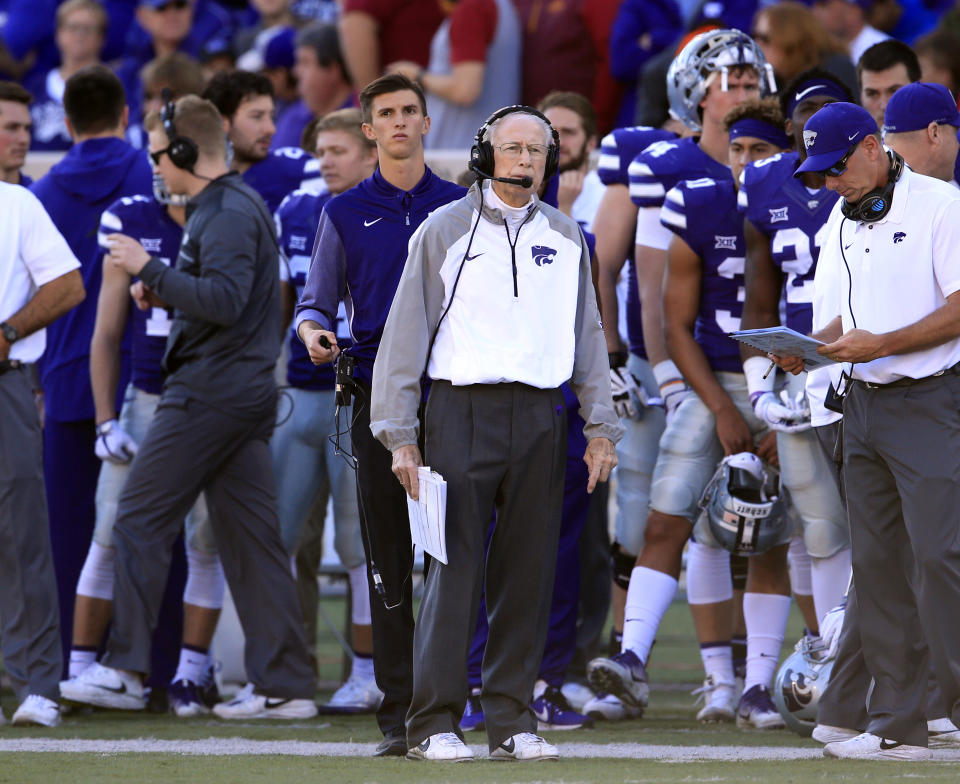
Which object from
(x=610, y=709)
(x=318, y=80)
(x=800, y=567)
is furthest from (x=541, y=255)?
(x=318, y=80)

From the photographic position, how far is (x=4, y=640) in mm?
6789

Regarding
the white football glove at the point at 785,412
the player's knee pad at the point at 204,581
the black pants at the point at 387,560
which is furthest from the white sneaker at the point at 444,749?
the player's knee pad at the point at 204,581

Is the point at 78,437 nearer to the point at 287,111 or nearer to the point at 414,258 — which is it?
the point at 414,258

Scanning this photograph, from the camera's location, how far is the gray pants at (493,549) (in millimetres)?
5355

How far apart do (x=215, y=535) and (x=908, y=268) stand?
121 inches

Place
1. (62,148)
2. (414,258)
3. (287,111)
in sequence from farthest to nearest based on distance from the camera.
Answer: (62,148) < (287,111) < (414,258)

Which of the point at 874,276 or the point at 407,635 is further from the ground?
the point at 874,276

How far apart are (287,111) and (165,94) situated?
149 inches

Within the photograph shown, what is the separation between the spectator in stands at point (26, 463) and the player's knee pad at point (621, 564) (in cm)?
226

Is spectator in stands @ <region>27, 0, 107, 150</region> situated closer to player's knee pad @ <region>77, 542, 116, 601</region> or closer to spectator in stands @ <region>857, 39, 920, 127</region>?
player's knee pad @ <region>77, 542, 116, 601</region>

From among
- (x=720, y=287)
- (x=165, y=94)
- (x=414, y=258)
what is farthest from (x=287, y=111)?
(x=414, y=258)

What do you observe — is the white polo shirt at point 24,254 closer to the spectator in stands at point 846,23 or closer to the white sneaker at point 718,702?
the white sneaker at point 718,702

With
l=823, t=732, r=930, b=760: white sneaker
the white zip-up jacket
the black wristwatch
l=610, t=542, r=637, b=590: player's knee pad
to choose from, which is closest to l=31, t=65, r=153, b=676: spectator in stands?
the black wristwatch

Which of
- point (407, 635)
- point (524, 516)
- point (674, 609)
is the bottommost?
point (674, 609)
